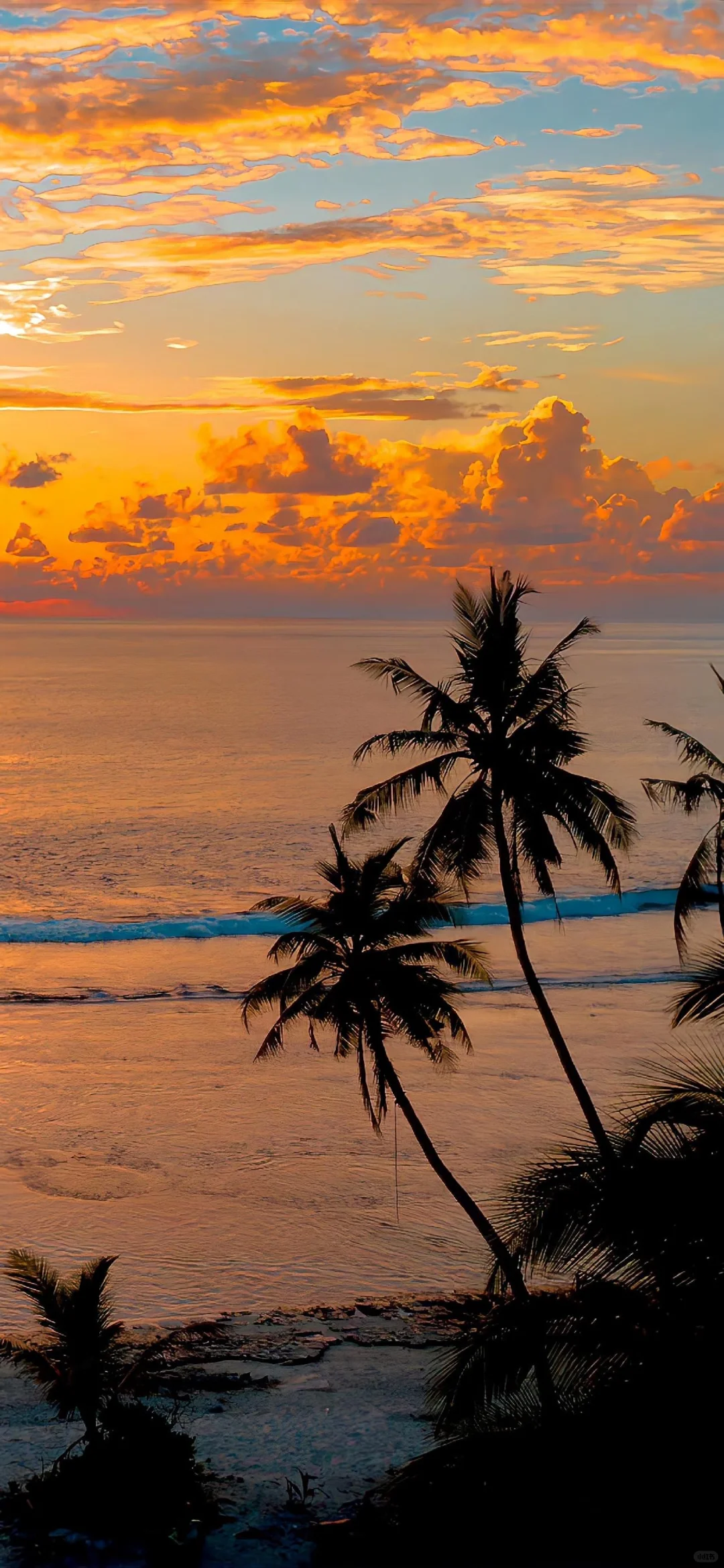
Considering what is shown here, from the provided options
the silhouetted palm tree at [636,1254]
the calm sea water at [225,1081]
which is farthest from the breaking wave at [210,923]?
the silhouetted palm tree at [636,1254]

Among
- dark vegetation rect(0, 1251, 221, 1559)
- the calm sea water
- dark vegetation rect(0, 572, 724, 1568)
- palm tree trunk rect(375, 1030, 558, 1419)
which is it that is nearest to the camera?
dark vegetation rect(0, 572, 724, 1568)

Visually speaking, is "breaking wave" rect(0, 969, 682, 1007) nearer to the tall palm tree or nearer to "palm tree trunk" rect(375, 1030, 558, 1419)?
"palm tree trunk" rect(375, 1030, 558, 1419)

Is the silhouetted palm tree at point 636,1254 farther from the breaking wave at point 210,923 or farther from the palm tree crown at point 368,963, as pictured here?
the breaking wave at point 210,923

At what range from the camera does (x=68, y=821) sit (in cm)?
8350

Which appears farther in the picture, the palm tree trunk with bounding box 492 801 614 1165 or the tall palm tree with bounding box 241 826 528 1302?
the palm tree trunk with bounding box 492 801 614 1165

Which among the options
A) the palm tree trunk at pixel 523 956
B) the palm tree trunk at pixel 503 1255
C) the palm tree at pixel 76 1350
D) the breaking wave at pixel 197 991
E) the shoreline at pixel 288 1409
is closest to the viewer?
the palm tree trunk at pixel 503 1255

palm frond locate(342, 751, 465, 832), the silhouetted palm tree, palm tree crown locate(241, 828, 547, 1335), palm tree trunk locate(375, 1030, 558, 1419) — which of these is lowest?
palm tree trunk locate(375, 1030, 558, 1419)

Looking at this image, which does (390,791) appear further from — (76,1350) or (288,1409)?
(288,1409)

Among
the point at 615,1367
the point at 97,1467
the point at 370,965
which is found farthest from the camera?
the point at 370,965

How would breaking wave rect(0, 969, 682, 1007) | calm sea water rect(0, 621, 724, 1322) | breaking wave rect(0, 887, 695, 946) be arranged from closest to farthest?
1. calm sea water rect(0, 621, 724, 1322)
2. breaking wave rect(0, 969, 682, 1007)
3. breaking wave rect(0, 887, 695, 946)

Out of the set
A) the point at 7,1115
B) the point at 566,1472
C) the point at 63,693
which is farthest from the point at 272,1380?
the point at 63,693

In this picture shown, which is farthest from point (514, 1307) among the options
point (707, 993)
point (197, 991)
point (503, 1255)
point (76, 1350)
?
point (197, 991)

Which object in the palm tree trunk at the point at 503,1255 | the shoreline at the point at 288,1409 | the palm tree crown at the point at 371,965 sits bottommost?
the shoreline at the point at 288,1409

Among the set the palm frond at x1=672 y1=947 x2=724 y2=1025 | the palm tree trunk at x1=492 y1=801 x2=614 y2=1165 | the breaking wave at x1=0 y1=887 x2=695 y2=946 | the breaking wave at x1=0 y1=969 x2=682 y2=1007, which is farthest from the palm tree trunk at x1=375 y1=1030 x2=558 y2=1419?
the breaking wave at x1=0 y1=887 x2=695 y2=946
